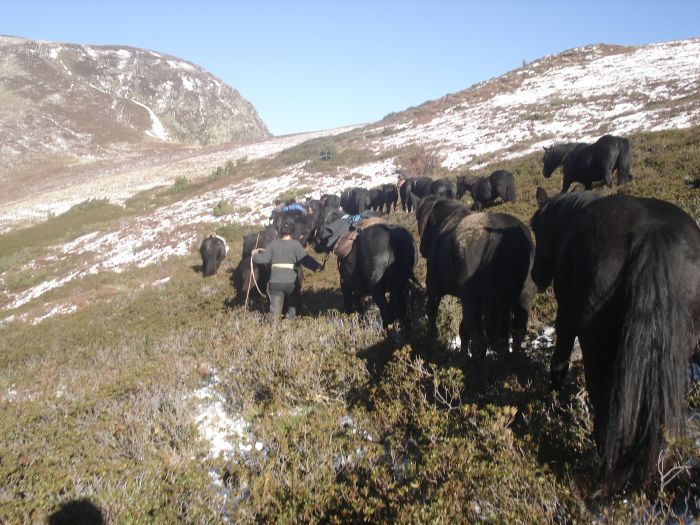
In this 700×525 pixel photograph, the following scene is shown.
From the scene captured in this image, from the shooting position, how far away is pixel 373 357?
16.4 ft

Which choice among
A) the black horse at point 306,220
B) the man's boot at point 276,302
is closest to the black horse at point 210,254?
the black horse at point 306,220

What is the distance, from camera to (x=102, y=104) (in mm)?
71500

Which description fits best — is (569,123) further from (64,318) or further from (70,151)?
(70,151)

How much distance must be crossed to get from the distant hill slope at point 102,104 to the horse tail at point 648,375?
62.8 metres

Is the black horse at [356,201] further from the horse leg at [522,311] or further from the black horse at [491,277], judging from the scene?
the horse leg at [522,311]

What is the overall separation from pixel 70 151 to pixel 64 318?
5463cm

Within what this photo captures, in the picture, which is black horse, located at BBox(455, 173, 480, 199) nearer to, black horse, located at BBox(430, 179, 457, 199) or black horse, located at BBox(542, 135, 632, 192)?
black horse, located at BBox(430, 179, 457, 199)

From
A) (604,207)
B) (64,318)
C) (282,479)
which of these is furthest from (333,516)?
(64,318)

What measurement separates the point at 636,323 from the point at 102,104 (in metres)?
85.2

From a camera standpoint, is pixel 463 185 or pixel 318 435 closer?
pixel 318 435

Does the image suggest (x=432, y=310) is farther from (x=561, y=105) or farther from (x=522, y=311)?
(x=561, y=105)

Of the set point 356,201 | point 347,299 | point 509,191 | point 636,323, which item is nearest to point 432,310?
point 347,299

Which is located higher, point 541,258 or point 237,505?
point 541,258

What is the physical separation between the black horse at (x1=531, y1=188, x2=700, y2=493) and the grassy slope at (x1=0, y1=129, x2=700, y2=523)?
0.29m
